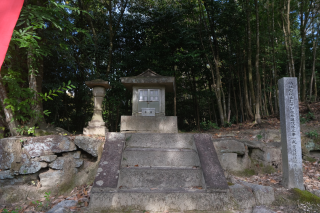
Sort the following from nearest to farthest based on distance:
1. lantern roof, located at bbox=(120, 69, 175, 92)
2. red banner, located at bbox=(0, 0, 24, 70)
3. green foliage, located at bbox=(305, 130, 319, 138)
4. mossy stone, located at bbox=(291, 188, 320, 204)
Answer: red banner, located at bbox=(0, 0, 24, 70), mossy stone, located at bbox=(291, 188, 320, 204), green foliage, located at bbox=(305, 130, 319, 138), lantern roof, located at bbox=(120, 69, 175, 92)

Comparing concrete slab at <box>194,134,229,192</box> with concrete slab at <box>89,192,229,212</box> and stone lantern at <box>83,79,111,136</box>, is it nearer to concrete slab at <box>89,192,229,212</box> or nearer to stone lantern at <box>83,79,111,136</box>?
concrete slab at <box>89,192,229,212</box>

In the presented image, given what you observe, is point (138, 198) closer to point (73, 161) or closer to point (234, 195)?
point (234, 195)

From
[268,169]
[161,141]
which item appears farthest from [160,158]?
[268,169]

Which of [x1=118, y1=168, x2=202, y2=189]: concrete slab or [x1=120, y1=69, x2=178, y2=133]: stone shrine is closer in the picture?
[x1=118, y1=168, x2=202, y2=189]: concrete slab

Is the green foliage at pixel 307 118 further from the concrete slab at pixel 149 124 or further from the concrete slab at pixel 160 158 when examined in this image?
the concrete slab at pixel 160 158

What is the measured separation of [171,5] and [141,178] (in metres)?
9.76

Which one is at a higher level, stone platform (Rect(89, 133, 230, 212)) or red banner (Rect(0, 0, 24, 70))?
red banner (Rect(0, 0, 24, 70))

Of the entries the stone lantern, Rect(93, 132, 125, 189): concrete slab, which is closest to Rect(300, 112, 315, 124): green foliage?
Rect(93, 132, 125, 189): concrete slab

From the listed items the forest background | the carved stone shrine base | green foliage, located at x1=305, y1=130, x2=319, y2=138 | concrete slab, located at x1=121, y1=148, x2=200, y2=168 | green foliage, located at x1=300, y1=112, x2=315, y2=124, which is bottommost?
concrete slab, located at x1=121, y1=148, x2=200, y2=168

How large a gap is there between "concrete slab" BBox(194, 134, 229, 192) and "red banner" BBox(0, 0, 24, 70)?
9.69 ft

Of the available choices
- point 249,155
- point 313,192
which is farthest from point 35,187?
point 313,192

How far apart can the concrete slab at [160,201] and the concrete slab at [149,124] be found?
2823 mm

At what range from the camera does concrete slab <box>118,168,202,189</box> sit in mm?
3156

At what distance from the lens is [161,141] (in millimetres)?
4078
